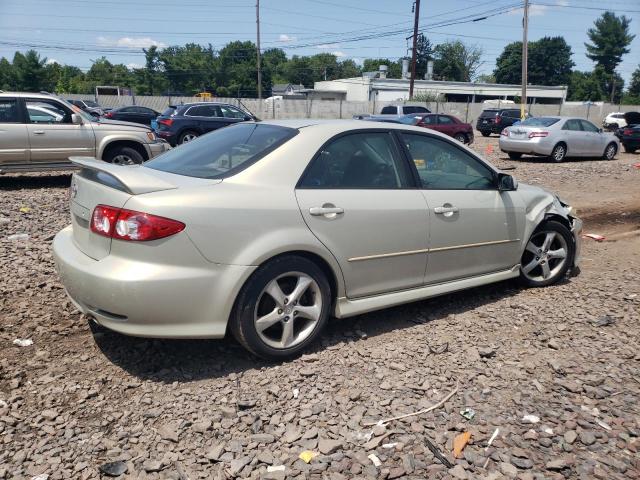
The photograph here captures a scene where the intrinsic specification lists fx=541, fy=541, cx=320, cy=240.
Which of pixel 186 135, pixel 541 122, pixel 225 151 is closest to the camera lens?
pixel 225 151

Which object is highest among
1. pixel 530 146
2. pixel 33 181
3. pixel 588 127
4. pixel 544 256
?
pixel 588 127

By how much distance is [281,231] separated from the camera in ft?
10.9

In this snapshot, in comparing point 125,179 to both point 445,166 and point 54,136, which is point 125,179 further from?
point 54,136

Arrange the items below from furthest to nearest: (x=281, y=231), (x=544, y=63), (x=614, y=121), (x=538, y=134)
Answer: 1. (x=544, y=63)
2. (x=614, y=121)
3. (x=538, y=134)
4. (x=281, y=231)

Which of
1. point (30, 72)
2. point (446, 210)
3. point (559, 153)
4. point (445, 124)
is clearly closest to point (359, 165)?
point (446, 210)

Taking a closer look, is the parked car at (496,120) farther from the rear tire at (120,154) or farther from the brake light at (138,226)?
the brake light at (138,226)

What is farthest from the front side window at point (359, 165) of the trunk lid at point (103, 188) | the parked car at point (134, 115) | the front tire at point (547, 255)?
the parked car at point (134, 115)

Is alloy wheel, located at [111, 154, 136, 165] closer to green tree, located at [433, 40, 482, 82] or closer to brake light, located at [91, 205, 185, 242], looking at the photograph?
brake light, located at [91, 205, 185, 242]

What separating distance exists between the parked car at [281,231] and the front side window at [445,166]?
12 mm

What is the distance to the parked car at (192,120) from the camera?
54.5ft

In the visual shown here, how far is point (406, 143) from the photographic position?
4145 millimetres

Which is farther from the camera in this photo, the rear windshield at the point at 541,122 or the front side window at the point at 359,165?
the rear windshield at the point at 541,122

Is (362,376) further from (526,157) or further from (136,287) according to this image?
(526,157)

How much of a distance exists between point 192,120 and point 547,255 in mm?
13835
